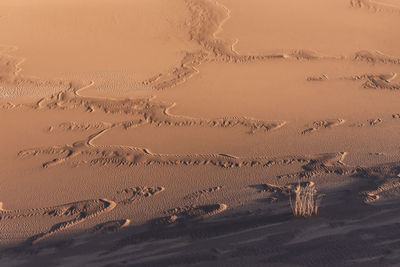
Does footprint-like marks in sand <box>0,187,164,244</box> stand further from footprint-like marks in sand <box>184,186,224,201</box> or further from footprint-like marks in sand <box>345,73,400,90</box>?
footprint-like marks in sand <box>345,73,400,90</box>

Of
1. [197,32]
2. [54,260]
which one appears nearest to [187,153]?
[54,260]

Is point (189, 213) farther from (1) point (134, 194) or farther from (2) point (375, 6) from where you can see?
(2) point (375, 6)

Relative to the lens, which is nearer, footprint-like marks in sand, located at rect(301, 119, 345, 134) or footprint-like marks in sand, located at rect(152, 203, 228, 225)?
footprint-like marks in sand, located at rect(152, 203, 228, 225)

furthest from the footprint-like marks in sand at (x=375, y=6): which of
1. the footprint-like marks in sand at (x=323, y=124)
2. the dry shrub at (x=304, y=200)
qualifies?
the dry shrub at (x=304, y=200)

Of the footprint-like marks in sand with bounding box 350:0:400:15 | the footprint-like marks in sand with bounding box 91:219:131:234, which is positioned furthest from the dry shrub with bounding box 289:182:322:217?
the footprint-like marks in sand with bounding box 350:0:400:15

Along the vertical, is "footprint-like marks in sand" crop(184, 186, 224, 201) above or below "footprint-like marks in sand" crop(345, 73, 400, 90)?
below

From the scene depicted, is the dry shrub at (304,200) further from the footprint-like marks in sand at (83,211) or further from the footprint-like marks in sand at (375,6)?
the footprint-like marks in sand at (375,6)

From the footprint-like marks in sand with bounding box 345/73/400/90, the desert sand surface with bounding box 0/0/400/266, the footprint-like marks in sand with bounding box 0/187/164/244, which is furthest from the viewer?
the footprint-like marks in sand with bounding box 345/73/400/90

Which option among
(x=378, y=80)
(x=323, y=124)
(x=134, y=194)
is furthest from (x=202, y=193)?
(x=378, y=80)
